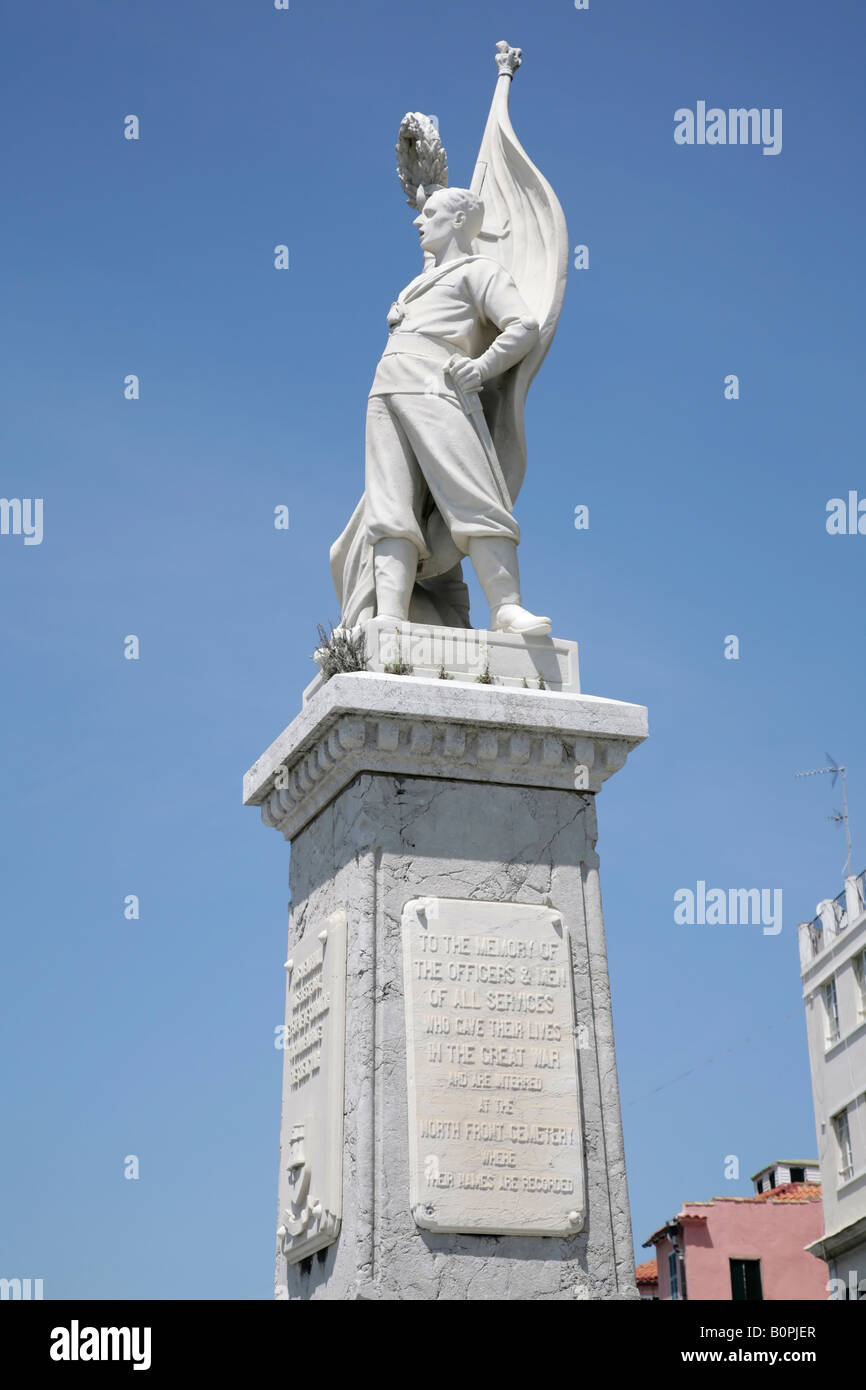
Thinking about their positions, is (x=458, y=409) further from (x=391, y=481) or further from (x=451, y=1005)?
(x=451, y=1005)

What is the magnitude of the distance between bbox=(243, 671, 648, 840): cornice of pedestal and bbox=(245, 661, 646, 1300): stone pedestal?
0.01m

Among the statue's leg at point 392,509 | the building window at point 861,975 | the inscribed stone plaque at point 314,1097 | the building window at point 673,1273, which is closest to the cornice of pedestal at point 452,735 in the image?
the inscribed stone plaque at point 314,1097

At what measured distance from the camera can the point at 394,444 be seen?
10.5 meters

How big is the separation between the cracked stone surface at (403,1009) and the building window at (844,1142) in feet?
109

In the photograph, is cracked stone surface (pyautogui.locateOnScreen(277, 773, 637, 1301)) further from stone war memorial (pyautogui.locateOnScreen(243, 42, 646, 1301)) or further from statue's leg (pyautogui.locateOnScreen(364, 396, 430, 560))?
statue's leg (pyautogui.locateOnScreen(364, 396, 430, 560))

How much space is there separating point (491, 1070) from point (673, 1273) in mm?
31085

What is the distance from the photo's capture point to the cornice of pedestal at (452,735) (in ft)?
29.9

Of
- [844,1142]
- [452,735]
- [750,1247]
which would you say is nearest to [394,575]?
[452,735]

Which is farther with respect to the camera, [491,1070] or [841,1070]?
[841,1070]

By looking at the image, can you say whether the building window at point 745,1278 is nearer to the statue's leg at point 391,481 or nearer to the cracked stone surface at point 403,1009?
the cracked stone surface at point 403,1009

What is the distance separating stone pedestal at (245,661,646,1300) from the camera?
8.37 metres

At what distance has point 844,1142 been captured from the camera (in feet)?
133

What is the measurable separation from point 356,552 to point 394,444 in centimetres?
74

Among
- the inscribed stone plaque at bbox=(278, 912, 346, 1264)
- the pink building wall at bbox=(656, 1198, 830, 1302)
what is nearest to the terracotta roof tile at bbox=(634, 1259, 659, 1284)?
the pink building wall at bbox=(656, 1198, 830, 1302)
